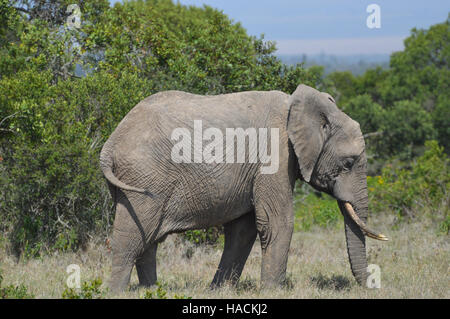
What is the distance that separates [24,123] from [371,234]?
17.1 ft

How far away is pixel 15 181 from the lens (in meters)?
9.84

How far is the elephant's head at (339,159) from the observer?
7508 mm

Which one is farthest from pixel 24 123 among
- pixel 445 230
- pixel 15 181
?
pixel 445 230

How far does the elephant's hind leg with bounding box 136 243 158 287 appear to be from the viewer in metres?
7.75

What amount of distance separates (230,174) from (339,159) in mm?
1320

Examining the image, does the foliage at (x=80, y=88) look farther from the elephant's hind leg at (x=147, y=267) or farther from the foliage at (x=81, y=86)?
the elephant's hind leg at (x=147, y=267)

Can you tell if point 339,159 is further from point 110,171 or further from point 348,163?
point 110,171

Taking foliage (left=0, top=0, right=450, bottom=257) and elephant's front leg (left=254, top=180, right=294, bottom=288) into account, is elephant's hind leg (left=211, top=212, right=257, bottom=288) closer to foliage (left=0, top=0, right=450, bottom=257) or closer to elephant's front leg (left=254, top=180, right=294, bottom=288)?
elephant's front leg (left=254, top=180, right=294, bottom=288)

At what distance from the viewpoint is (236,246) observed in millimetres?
8117

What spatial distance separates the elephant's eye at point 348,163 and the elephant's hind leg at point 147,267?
2.36m

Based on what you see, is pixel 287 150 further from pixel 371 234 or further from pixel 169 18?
pixel 169 18

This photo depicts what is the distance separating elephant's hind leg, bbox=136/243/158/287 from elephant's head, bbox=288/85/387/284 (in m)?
1.98

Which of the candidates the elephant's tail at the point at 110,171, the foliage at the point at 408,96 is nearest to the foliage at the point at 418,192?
the foliage at the point at 408,96
